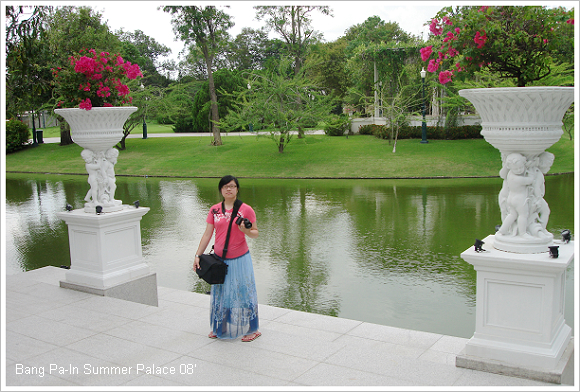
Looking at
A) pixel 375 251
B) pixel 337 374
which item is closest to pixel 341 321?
pixel 337 374

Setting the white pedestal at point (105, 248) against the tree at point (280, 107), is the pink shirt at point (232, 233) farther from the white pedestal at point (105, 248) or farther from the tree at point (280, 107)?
the tree at point (280, 107)

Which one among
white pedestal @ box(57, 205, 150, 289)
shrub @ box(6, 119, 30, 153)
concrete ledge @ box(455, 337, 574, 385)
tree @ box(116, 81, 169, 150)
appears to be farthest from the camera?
shrub @ box(6, 119, 30, 153)

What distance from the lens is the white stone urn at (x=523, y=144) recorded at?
12.9 feet

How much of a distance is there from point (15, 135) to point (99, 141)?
2908 centimetres

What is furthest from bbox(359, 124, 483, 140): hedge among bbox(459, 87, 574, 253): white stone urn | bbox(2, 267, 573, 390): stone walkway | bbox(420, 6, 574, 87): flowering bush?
bbox(459, 87, 574, 253): white stone urn

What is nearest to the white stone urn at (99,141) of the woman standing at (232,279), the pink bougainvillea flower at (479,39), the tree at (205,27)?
the woman standing at (232,279)

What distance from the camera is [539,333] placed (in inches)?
155

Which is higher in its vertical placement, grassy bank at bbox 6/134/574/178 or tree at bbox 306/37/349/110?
tree at bbox 306/37/349/110

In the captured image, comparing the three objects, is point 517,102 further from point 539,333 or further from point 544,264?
point 539,333

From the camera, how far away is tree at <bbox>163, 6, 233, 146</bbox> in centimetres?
2744

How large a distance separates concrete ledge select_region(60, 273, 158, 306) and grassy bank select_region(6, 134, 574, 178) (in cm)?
1411

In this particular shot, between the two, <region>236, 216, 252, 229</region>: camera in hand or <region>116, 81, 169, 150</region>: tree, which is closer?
<region>236, 216, 252, 229</region>: camera in hand

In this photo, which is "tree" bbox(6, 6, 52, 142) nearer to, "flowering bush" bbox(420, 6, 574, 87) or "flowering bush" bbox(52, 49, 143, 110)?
→ "flowering bush" bbox(52, 49, 143, 110)

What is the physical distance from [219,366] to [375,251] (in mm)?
5536
